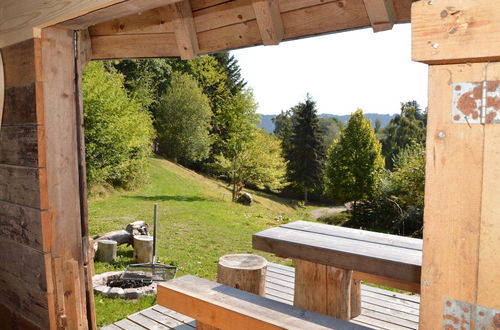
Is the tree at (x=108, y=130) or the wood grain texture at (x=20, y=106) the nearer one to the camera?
the wood grain texture at (x=20, y=106)

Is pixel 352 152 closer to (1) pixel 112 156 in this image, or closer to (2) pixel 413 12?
(1) pixel 112 156

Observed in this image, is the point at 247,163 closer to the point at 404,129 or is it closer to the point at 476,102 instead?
the point at 404,129

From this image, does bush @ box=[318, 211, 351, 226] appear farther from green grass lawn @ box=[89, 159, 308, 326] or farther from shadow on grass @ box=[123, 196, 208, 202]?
shadow on grass @ box=[123, 196, 208, 202]

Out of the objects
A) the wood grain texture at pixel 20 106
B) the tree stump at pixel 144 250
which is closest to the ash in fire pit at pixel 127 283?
the tree stump at pixel 144 250

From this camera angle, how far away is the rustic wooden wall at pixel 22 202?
2.37 metres

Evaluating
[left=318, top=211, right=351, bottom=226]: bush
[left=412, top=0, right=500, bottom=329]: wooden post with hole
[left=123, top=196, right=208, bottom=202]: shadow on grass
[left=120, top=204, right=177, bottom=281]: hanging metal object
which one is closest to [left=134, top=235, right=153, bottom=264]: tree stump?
[left=120, top=204, right=177, bottom=281]: hanging metal object

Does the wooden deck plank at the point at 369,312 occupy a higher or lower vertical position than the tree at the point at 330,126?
lower

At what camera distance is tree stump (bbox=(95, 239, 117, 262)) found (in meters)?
7.07

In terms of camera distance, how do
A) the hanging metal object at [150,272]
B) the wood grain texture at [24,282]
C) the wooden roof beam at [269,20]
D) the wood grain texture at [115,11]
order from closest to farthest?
the wood grain texture at [115,11]
the wooden roof beam at [269,20]
the wood grain texture at [24,282]
the hanging metal object at [150,272]

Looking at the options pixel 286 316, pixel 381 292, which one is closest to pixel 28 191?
pixel 286 316

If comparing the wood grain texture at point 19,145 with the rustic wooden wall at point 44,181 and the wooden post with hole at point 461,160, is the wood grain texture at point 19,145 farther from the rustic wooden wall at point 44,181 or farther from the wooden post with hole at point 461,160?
the wooden post with hole at point 461,160

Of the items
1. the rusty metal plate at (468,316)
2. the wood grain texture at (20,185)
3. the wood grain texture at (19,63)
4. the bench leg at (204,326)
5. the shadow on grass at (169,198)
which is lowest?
the shadow on grass at (169,198)

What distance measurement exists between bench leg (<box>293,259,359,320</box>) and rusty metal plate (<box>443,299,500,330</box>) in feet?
7.38

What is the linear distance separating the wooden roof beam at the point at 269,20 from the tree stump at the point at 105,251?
5.63 metres
